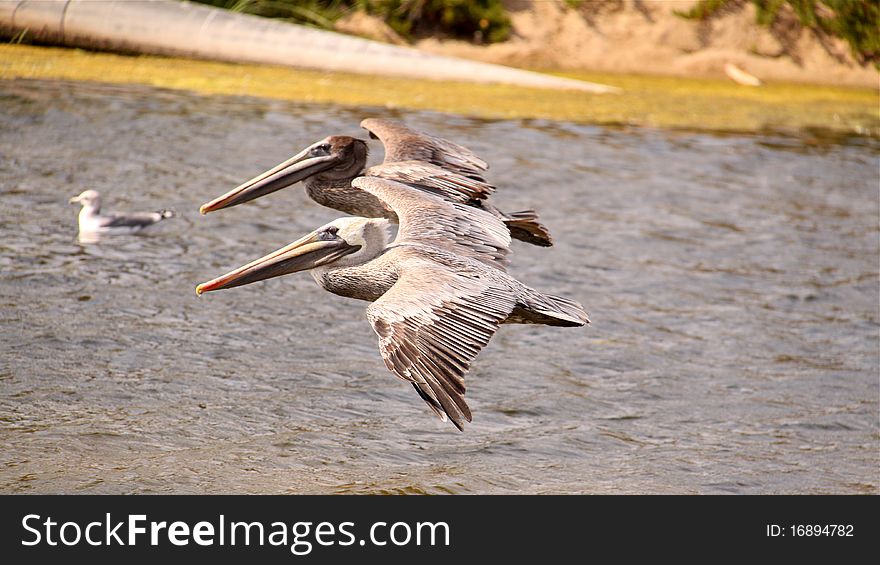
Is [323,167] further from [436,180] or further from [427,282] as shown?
[427,282]

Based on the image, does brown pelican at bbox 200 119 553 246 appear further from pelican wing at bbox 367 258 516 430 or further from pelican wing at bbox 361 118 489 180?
pelican wing at bbox 367 258 516 430

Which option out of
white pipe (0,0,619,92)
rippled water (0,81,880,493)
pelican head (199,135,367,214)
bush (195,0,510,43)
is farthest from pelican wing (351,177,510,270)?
bush (195,0,510,43)

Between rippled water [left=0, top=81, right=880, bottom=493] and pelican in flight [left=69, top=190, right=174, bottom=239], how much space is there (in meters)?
0.10

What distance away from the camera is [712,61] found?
1452 centimetres

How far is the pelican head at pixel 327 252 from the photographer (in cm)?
512

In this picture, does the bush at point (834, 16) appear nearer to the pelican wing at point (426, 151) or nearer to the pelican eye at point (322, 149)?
the pelican wing at point (426, 151)

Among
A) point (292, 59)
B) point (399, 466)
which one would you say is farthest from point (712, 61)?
point (399, 466)

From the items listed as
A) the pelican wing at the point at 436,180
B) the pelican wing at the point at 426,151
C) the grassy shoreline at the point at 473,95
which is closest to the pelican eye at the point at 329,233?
the pelican wing at the point at 436,180

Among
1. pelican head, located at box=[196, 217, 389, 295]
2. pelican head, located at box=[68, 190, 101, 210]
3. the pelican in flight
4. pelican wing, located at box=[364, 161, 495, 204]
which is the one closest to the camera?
pelican head, located at box=[196, 217, 389, 295]

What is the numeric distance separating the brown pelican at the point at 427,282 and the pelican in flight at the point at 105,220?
10.4 ft

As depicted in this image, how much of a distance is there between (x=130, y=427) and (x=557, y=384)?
214cm

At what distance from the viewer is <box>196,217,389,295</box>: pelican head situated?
5.12 meters
